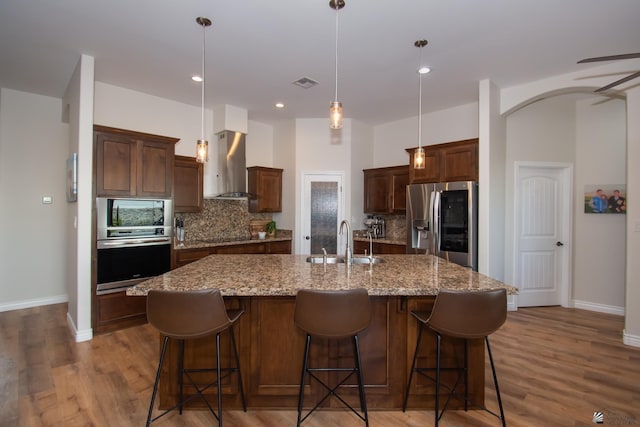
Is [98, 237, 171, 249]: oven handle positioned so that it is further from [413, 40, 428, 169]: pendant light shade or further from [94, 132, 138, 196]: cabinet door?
[413, 40, 428, 169]: pendant light shade

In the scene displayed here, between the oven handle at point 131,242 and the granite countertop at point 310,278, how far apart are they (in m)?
1.43

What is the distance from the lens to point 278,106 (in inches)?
191

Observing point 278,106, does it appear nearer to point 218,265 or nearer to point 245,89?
point 245,89

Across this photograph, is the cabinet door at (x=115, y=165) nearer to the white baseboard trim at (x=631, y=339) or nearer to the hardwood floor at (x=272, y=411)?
the hardwood floor at (x=272, y=411)

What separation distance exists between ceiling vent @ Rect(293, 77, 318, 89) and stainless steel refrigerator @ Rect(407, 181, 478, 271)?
2.08 metres

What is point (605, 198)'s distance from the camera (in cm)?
438

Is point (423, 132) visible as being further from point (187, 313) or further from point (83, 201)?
point (83, 201)

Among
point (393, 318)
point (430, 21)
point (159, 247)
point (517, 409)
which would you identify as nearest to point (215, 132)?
point (159, 247)

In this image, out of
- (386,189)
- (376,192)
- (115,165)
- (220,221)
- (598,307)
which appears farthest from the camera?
(376,192)

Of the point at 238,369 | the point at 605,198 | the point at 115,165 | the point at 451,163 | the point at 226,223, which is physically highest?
the point at 451,163

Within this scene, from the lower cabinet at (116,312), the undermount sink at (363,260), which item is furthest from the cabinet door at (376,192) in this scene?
the lower cabinet at (116,312)

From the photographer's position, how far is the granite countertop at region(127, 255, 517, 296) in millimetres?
1948

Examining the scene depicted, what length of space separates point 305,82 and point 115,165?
2.49m

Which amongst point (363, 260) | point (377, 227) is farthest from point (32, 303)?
point (377, 227)
